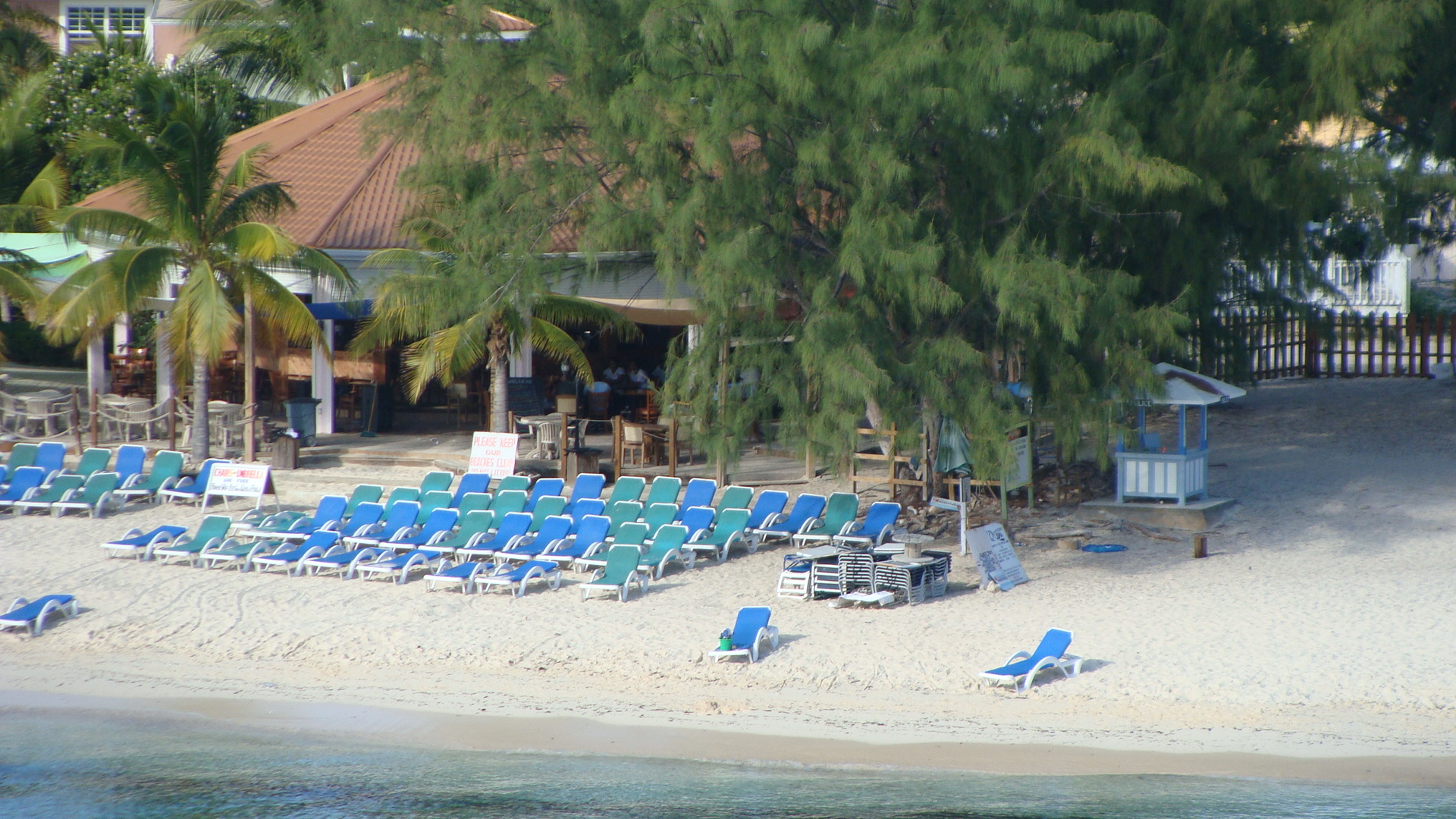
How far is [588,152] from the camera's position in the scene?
13898 millimetres

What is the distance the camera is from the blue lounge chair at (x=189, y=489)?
16.4 metres

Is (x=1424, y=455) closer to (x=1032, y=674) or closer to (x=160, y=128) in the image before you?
(x=1032, y=674)

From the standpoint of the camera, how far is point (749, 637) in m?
11.3

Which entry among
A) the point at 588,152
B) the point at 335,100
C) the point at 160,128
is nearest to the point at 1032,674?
the point at 588,152

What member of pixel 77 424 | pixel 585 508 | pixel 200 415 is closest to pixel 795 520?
pixel 585 508

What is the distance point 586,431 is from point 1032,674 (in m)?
12.3

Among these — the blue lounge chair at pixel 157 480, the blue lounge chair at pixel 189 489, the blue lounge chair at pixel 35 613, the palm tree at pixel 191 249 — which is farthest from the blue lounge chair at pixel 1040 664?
the blue lounge chair at pixel 157 480

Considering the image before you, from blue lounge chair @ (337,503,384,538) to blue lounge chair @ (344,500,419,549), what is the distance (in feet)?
0.20

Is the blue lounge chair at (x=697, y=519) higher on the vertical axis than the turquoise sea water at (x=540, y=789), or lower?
higher

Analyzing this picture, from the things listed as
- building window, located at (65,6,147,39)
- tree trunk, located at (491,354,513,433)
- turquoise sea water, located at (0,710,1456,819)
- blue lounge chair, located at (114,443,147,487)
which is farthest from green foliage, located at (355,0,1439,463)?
building window, located at (65,6,147,39)

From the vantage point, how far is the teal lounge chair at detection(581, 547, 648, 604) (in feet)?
41.7

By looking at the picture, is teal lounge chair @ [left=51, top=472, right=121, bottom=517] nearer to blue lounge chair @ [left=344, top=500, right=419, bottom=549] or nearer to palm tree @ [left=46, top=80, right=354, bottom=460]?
palm tree @ [left=46, top=80, right=354, bottom=460]

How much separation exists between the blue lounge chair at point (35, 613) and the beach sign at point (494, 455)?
16.1 feet

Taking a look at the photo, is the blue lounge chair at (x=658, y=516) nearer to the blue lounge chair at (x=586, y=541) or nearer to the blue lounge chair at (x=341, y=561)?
the blue lounge chair at (x=586, y=541)
